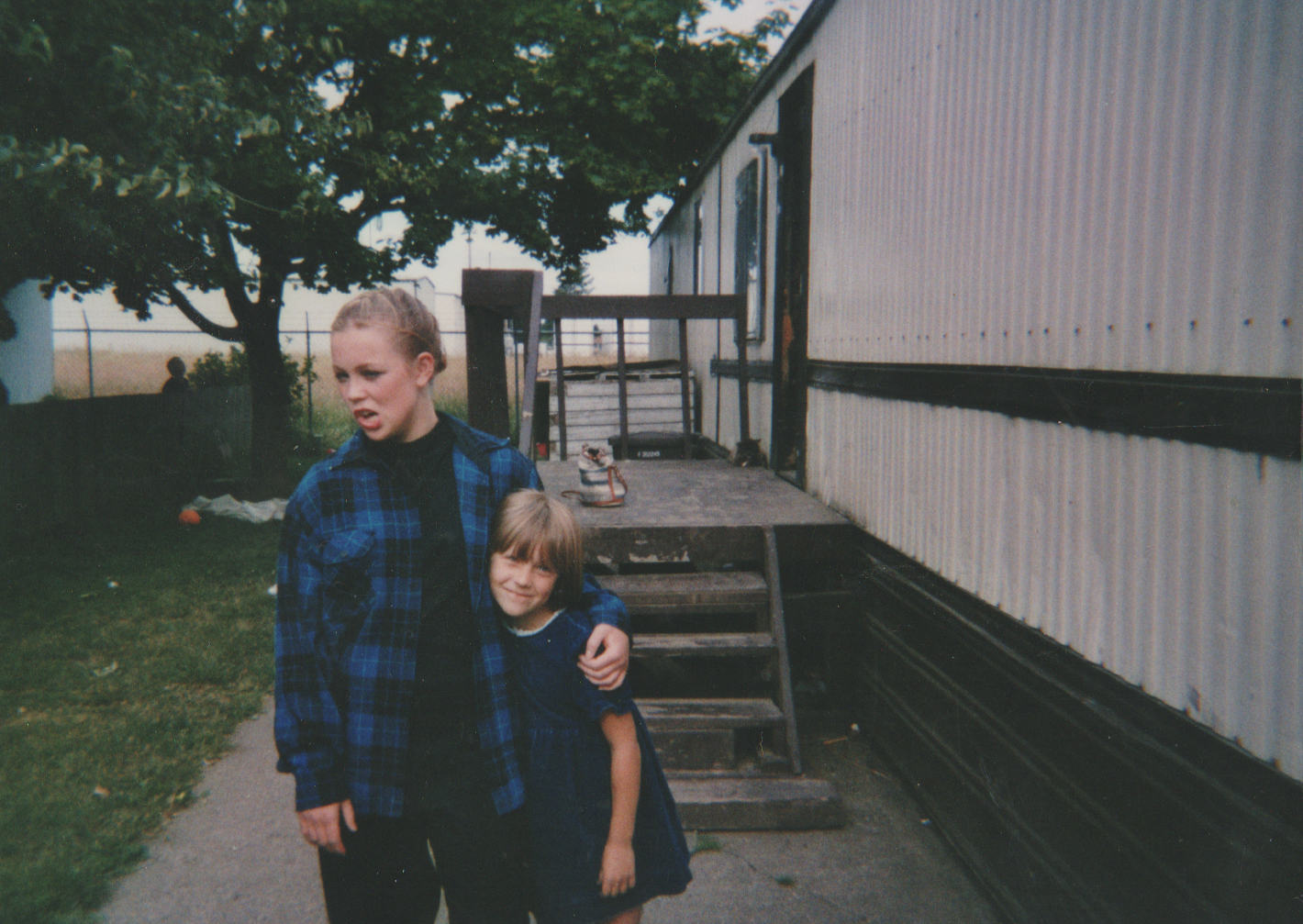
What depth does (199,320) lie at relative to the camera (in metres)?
10.6

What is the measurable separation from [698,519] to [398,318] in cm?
316

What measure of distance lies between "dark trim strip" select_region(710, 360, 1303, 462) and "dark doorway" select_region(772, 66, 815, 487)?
255 cm

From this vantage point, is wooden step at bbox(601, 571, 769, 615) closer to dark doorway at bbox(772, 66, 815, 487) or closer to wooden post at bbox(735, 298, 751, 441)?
dark doorway at bbox(772, 66, 815, 487)

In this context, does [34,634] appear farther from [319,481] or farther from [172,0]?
[319,481]

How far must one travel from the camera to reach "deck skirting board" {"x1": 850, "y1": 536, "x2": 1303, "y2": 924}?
1846mm

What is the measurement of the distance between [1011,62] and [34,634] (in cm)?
673

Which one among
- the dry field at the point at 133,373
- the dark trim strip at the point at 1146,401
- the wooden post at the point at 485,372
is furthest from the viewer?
the dry field at the point at 133,373

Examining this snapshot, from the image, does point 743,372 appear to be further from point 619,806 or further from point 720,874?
point 619,806

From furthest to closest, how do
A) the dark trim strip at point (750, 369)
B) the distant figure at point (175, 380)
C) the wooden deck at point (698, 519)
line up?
1. the distant figure at point (175, 380)
2. the dark trim strip at point (750, 369)
3. the wooden deck at point (698, 519)

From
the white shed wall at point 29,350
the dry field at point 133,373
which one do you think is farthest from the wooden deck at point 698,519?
the white shed wall at point 29,350

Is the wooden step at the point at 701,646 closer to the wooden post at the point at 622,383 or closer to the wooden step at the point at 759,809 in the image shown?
the wooden step at the point at 759,809

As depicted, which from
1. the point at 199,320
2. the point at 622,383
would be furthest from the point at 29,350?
the point at 622,383

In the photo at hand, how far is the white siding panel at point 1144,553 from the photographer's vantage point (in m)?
1.76

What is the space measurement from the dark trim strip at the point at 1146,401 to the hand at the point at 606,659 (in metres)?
1.34
